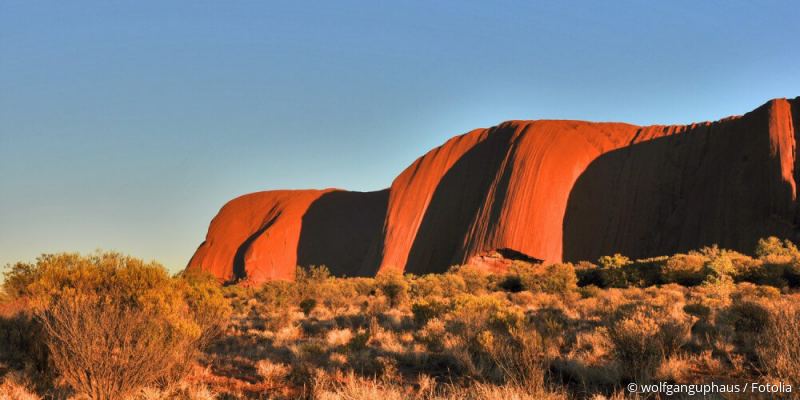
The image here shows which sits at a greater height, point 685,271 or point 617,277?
point 685,271

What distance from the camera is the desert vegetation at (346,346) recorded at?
19.8ft

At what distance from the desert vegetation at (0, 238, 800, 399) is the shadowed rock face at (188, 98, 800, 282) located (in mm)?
22352

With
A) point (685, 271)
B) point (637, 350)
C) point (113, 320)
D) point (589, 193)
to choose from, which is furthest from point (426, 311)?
point (589, 193)

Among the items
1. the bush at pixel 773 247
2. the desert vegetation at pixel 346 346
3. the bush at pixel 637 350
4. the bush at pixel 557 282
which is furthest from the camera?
the bush at pixel 773 247

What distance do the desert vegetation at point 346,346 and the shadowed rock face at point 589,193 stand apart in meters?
22.4

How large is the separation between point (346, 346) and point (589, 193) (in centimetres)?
3684

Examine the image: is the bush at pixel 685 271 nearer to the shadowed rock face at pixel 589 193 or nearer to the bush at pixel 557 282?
the bush at pixel 557 282

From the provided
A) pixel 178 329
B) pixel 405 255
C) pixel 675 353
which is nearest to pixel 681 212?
pixel 405 255

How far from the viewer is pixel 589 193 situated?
Answer: 40.4 metres

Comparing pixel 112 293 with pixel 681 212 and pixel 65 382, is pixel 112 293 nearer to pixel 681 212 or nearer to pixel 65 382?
pixel 65 382

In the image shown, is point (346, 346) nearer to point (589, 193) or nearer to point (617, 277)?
point (617, 277)

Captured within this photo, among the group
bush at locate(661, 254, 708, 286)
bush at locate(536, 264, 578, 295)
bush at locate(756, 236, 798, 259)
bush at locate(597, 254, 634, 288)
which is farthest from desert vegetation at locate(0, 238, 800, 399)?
bush at locate(756, 236, 798, 259)

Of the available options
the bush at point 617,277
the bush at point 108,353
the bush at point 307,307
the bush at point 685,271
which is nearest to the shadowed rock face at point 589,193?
the bush at point 617,277

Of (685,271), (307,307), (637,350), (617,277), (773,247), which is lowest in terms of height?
(307,307)
